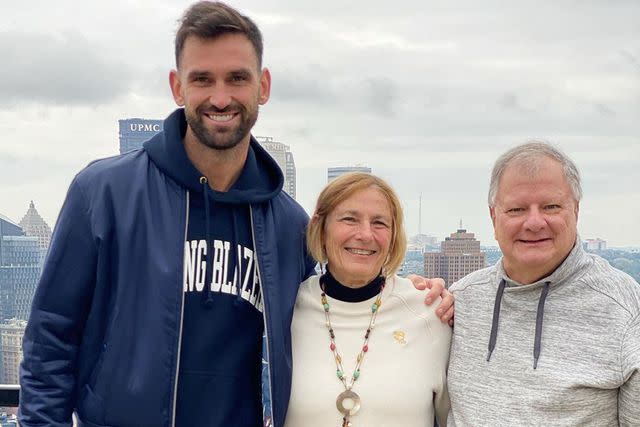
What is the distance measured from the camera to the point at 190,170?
220cm

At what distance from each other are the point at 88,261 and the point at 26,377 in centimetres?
42

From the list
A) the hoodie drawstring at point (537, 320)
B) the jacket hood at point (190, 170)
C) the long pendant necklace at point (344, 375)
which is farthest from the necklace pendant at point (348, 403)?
the jacket hood at point (190, 170)

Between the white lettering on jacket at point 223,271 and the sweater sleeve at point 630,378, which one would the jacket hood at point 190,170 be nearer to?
the white lettering on jacket at point 223,271

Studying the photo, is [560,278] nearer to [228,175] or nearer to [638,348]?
[638,348]

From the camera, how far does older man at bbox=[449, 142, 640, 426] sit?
1.89 m

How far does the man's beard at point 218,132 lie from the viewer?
7.03 feet

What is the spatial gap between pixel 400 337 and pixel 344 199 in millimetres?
546

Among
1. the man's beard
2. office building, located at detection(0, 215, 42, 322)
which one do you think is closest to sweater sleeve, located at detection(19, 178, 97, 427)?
the man's beard

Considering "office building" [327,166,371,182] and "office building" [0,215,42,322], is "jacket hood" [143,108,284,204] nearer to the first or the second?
"office building" [327,166,371,182]

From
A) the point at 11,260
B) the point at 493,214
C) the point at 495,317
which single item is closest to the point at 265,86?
the point at 493,214

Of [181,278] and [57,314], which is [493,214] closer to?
[181,278]

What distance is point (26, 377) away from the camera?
2.06 meters

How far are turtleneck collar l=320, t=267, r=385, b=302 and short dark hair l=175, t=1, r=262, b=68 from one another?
886 mm

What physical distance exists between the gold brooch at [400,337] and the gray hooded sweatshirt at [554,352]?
20cm
